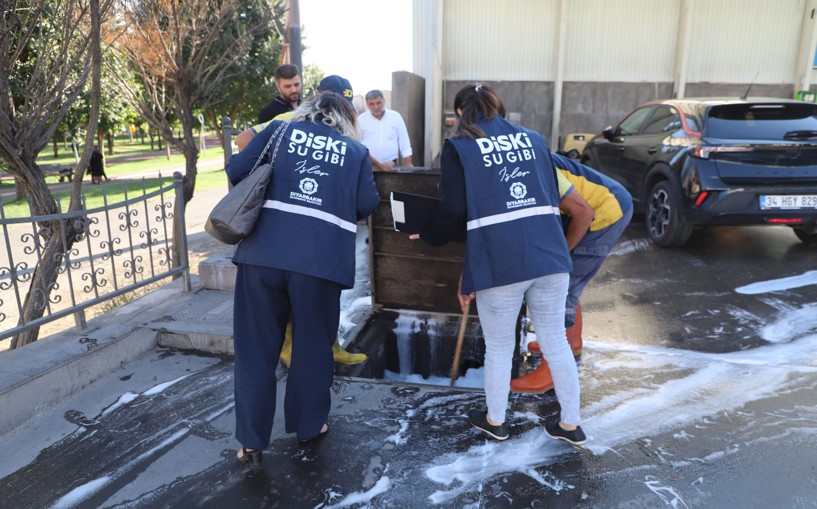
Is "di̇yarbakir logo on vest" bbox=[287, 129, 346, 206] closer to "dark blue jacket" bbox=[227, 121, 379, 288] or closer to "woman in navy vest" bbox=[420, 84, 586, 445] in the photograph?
"dark blue jacket" bbox=[227, 121, 379, 288]

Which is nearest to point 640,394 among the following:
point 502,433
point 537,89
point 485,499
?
point 502,433

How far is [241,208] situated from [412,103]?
863cm

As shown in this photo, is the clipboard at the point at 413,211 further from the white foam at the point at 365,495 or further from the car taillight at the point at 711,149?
the car taillight at the point at 711,149

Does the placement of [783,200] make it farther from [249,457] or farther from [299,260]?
[249,457]

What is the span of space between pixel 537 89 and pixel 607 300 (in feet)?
32.4

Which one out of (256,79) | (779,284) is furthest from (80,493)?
(256,79)

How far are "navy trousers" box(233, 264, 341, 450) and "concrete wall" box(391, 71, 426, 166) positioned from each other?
7.64 meters

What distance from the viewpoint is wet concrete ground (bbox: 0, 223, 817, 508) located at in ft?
7.84

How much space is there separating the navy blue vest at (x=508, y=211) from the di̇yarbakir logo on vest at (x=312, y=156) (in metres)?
0.54

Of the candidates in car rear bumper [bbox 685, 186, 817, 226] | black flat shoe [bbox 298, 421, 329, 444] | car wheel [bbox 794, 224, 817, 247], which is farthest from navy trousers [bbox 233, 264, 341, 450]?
car wheel [bbox 794, 224, 817, 247]

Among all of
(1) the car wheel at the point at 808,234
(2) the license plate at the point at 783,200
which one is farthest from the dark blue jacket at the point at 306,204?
(1) the car wheel at the point at 808,234

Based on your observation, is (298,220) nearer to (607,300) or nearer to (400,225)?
(400,225)

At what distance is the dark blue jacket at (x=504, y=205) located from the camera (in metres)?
2.48

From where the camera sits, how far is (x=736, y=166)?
17.4 ft
